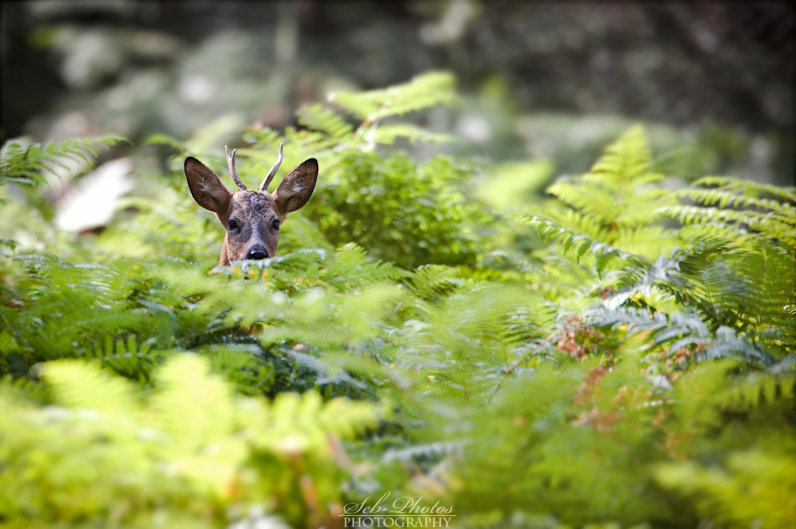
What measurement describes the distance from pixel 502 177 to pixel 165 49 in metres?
6.67


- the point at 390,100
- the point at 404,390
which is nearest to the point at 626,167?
the point at 390,100

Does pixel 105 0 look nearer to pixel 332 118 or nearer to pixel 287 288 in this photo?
pixel 332 118

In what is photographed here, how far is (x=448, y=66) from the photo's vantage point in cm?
913

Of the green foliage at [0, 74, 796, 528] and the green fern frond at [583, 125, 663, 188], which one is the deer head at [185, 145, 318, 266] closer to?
the green foliage at [0, 74, 796, 528]

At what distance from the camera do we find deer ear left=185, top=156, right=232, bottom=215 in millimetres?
3365

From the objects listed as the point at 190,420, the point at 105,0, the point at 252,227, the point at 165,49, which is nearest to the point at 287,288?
the point at 190,420

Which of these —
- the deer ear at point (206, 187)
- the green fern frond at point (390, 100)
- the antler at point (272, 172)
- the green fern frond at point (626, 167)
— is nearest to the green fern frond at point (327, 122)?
the green fern frond at point (390, 100)

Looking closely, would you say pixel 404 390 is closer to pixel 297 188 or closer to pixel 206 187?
pixel 297 188

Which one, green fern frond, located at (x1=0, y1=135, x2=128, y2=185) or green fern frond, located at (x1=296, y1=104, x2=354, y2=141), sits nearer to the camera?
green fern frond, located at (x1=0, y1=135, x2=128, y2=185)

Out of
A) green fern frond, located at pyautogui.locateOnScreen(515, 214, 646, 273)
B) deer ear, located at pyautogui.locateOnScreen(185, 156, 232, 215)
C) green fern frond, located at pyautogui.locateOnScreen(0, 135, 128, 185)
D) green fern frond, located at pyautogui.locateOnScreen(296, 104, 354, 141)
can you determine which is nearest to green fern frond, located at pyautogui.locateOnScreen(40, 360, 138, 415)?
green fern frond, located at pyautogui.locateOnScreen(0, 135, 128, 185)

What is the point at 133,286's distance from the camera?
2.25 m

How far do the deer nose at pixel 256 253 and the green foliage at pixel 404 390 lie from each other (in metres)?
0.79

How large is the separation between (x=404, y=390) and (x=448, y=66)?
8.09 meters

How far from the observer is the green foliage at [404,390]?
4.22 feet
